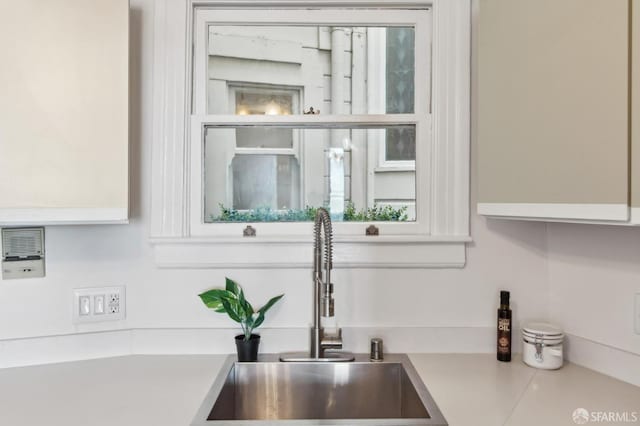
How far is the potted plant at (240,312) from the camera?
4.28 ft

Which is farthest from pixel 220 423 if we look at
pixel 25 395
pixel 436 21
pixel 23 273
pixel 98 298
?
pixel 436 21

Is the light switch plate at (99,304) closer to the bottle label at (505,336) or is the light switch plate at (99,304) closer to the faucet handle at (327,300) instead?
the faucet handle at (327,300)

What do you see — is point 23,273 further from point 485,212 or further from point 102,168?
point 485,212

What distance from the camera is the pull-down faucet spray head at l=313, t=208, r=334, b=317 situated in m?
1.25

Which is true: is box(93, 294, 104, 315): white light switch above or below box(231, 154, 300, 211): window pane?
below

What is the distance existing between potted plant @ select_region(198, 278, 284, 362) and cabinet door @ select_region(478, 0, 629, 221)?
798mm

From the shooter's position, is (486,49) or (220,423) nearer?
(220,423)

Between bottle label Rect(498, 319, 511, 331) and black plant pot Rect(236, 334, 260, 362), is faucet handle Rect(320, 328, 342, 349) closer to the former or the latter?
black plant pot Rect(236, 334, 260, 362)

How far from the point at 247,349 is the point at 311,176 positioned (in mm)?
629

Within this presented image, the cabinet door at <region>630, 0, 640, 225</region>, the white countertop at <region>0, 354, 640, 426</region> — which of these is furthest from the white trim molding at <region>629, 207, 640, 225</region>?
the white countertop at <region>0, 354, 640, 426</region>

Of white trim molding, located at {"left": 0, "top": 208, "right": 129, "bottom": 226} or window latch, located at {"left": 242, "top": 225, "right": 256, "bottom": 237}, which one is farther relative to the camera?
window latch, located at {"left": 242, "top": 225, "right": 256, "bottom": 237}

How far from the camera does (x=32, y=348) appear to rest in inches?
51.3

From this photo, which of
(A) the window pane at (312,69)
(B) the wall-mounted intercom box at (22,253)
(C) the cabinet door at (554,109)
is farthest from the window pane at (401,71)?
(B) the wall-mounted intercom box at (22,253)

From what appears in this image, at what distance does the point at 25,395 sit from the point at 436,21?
168 centimetres
